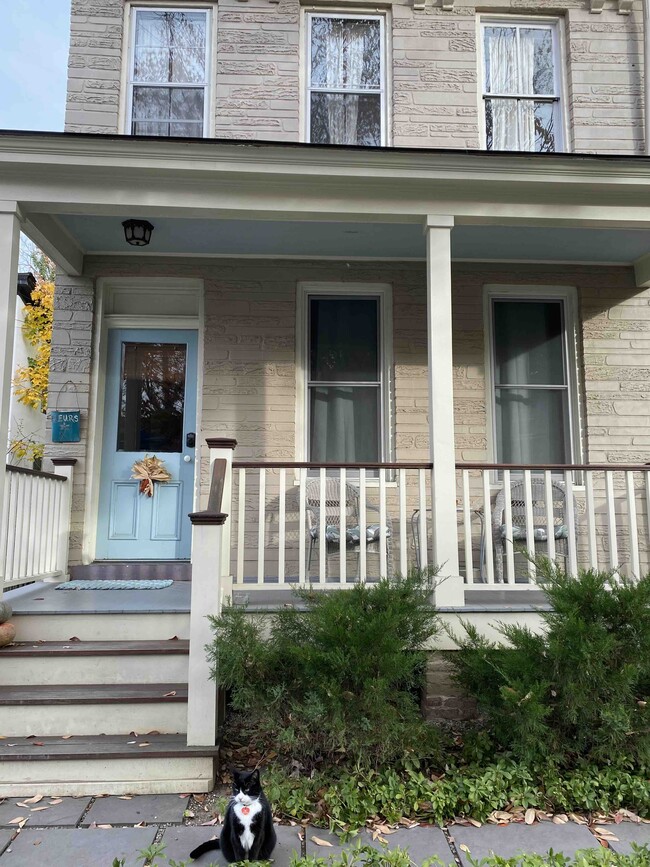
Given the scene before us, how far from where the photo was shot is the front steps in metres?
3.17

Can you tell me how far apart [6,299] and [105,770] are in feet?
9.65

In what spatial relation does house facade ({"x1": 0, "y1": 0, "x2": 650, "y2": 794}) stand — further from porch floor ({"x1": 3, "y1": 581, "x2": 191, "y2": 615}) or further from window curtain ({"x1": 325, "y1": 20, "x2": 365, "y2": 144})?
porch floor ({"x1": 3, "y1": 581, "x2": 191, "y2": 615})

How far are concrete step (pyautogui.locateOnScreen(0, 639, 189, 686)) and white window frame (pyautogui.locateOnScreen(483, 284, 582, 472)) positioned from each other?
335 centimetres

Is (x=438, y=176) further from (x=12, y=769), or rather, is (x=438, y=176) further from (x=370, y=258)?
(x=12, y=769)

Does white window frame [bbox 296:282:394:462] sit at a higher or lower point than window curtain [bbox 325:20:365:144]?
lower

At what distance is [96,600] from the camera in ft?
14.1

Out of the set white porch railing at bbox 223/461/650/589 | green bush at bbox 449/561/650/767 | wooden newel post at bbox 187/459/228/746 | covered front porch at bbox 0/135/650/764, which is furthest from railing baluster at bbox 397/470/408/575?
wooden newel post at bbox 187/459/228/746

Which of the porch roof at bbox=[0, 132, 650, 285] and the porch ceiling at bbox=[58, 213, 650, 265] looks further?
the porch ceiling at bbox=[58, 213, 650, 265]

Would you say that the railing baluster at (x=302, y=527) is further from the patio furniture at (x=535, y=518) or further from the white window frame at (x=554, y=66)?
the white window frame at (x=554, y=66)

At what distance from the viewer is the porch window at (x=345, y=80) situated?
5926 millimetres

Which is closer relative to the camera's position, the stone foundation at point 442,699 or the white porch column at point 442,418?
the stone foundation at point 442,699

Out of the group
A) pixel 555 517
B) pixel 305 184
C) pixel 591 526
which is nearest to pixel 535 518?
pixel 555 517

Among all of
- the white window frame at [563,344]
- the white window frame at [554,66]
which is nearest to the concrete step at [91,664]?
the white window frame at [563,344]

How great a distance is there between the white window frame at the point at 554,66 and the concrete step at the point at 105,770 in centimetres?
A: 574
